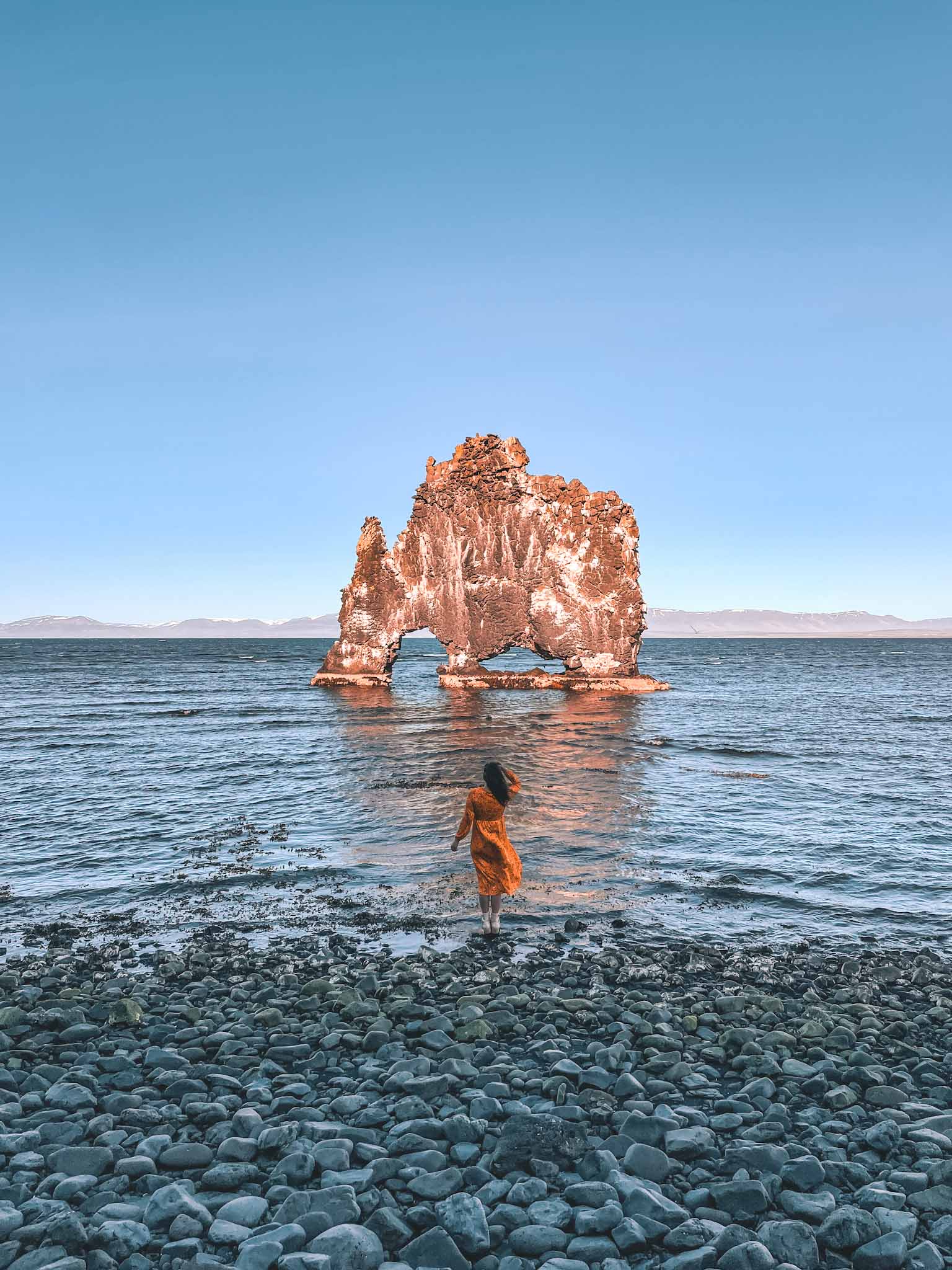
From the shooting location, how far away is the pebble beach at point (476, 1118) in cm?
412

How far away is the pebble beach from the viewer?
4.12 metres

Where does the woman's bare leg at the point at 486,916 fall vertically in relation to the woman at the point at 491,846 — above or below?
below

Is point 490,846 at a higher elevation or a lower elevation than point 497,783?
lower

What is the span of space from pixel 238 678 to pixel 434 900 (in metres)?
69.5

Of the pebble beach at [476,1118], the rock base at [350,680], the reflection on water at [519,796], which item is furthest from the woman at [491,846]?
the rock base at [350,680]

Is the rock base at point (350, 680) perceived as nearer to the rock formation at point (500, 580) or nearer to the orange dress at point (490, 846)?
the rock formation at point (500, 580)

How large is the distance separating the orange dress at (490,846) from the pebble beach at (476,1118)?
136cm

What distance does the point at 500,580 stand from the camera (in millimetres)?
64438

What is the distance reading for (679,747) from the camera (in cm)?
3084

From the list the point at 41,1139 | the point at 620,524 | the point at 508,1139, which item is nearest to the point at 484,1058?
the point at 508,1139

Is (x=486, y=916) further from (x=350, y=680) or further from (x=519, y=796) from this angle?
(x=350, y=680)

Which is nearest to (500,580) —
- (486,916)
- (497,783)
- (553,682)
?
(553,682)

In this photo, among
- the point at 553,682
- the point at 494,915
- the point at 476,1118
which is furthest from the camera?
the point at 553,682

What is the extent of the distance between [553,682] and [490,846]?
5658 cm
